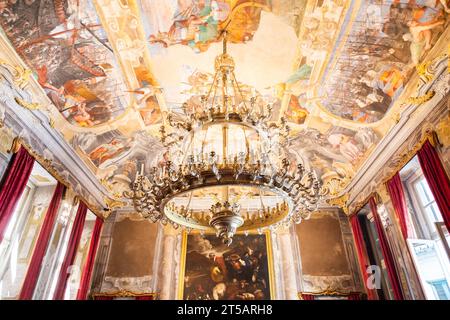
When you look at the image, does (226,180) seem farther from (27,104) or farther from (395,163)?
(395,163)

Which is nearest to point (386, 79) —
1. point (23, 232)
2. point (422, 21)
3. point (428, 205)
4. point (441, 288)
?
point (422, 21)

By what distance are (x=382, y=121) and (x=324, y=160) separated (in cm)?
270

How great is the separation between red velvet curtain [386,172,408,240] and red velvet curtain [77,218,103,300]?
908 cm

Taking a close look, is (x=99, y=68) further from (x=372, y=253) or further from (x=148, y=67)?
(x=372, y=253)

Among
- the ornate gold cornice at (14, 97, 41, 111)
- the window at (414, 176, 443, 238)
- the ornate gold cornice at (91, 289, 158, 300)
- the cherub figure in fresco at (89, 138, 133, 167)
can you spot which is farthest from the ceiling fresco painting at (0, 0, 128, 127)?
the window at (414, 176, 443, 238)

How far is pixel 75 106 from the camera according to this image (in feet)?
23.9

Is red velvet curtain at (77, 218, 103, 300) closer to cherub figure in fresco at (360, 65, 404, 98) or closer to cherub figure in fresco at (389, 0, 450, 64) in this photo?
cherub figure in fresco at (360, 65, 404, 98)

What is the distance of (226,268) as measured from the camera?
9688 mm

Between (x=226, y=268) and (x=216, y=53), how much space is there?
6764 mm

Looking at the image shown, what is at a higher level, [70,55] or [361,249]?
[70,55]

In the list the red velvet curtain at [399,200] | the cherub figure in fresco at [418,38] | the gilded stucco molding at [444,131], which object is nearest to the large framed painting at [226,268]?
the red velvet curtain at [399,200]

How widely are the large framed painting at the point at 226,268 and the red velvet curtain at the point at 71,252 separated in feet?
11.1

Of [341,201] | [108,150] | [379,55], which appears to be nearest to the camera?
[379,55]

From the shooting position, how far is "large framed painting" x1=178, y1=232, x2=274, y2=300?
9328mm
